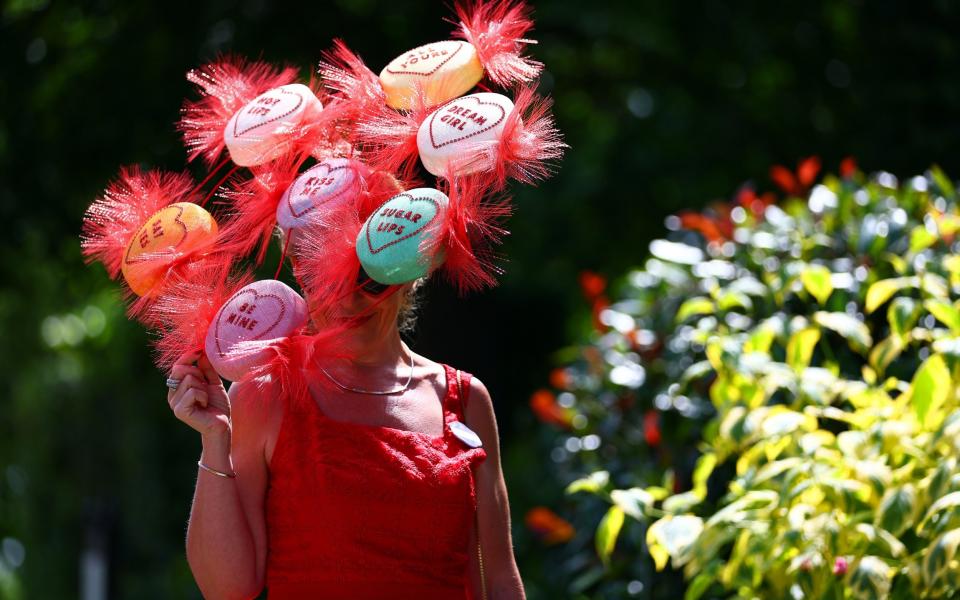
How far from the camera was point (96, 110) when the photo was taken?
5707mm

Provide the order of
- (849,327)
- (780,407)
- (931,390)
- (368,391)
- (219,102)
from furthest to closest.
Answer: (849,327)
(780,407)
(931,390)
(219,102)
(368,391)

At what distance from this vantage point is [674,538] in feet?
9.50

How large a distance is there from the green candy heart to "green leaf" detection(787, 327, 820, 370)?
142cm

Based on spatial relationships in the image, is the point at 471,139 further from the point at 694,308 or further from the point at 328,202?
the point at 694,308

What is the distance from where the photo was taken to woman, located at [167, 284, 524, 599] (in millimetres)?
2045

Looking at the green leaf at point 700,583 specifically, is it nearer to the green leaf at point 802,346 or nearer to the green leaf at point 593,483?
the green leaf at point 593,483

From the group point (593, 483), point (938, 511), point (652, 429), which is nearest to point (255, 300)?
point (593, 483)

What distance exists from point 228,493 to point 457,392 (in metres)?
0.50

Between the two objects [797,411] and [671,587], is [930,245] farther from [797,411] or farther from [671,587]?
[671,587]

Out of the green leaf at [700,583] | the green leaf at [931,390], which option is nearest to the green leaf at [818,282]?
the green leaf at [931,390]

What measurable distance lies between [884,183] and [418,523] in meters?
2.43

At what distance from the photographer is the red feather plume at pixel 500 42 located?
233 centimetres

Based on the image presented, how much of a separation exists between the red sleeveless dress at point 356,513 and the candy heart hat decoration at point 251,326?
135 mm

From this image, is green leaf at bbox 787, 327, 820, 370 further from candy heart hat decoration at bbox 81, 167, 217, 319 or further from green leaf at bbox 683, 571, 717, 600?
candy heart hat decoration at bbox 81, 167, 217, 319
